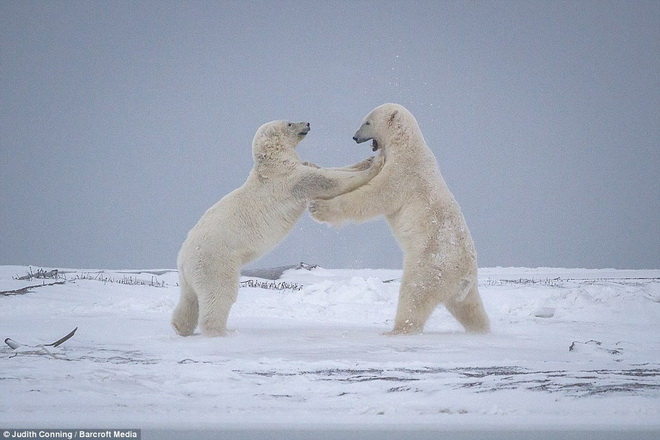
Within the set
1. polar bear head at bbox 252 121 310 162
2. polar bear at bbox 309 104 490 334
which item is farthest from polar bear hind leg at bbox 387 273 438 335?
polar bear head at bbox 252 121 310 162

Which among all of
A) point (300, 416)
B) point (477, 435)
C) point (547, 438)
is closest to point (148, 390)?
point (300, 416)

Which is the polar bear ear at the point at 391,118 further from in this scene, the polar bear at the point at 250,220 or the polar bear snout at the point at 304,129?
the polar bear snout at the point at 304,129

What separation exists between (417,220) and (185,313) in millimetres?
2345

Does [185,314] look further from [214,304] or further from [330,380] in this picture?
[330,380]

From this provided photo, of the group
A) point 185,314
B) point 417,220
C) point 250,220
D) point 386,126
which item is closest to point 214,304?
point 185,314

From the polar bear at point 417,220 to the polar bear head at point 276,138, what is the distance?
2.45 feet

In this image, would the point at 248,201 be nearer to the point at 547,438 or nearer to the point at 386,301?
the point at 547,438

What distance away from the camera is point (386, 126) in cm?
660

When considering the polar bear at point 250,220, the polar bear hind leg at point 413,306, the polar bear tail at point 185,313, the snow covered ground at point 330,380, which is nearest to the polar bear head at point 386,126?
the polar bear at point 250,220

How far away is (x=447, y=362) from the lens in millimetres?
4652

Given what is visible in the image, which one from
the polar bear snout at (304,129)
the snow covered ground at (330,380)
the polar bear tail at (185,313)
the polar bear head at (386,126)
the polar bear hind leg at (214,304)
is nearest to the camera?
the snow covered ground at (330,380)

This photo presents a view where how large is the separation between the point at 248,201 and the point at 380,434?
3567mm

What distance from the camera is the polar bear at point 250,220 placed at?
593 centimetres

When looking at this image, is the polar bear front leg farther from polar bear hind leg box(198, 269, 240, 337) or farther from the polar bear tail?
polar bear hind leg box(198, 269, 240, 337)
